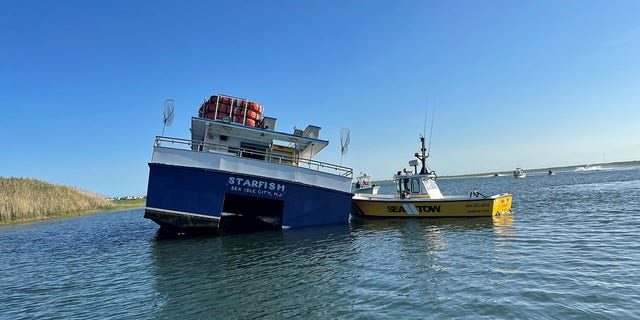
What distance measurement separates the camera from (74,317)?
21.6 feet

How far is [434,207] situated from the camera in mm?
19734

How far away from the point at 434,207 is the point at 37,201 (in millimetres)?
35647

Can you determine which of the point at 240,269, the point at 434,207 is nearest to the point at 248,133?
the point at 240,269

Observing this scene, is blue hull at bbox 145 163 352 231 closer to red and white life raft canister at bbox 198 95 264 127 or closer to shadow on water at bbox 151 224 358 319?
shadow on water at bbox 151 224 358 319

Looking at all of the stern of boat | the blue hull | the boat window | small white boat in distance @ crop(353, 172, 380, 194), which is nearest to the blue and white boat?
the blue hull

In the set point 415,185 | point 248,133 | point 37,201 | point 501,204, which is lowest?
point 37,201

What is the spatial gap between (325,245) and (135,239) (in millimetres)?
10903

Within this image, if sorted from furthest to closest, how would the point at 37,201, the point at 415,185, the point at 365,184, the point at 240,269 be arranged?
the point at 365,184 → the point at 37,201 → the point at 415,185 → the point at 240,269

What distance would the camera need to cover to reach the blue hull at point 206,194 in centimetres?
1416

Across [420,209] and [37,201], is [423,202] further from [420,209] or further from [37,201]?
[37,201]

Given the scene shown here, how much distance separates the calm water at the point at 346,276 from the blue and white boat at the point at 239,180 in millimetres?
1396

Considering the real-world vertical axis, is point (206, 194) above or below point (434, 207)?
above

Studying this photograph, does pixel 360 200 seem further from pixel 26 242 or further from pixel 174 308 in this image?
pixel 26 242

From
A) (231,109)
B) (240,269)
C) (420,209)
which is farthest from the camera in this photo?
(420,209)
